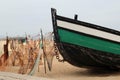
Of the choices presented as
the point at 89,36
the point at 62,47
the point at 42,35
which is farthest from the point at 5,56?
the point at 89,36

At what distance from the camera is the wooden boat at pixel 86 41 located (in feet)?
40.9

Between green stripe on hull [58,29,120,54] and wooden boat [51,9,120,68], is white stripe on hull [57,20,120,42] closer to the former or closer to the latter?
wooden boat [51,9,120,68]

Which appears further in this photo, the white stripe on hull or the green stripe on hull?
the green stripe on hull

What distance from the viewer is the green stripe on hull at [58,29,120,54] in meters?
12.6

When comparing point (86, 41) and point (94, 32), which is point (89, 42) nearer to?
point (86, 41)

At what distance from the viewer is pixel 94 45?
41.6ft

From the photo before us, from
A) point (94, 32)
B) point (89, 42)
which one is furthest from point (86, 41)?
point (94, 32)

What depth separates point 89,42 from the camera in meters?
12.6

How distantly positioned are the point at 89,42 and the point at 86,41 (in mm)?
104

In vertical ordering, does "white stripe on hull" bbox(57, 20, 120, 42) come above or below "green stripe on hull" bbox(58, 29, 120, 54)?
above

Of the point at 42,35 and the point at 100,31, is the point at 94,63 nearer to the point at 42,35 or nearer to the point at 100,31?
the point at 100,31

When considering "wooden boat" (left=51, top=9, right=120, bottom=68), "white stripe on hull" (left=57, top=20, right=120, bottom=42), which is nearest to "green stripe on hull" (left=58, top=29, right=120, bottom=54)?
"wooden boat" (left=51, top=9, right=120, bottom=68)

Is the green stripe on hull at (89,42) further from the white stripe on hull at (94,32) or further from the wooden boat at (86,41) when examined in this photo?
the white stripe on hull at (94,32)

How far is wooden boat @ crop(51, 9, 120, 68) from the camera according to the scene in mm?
12453
